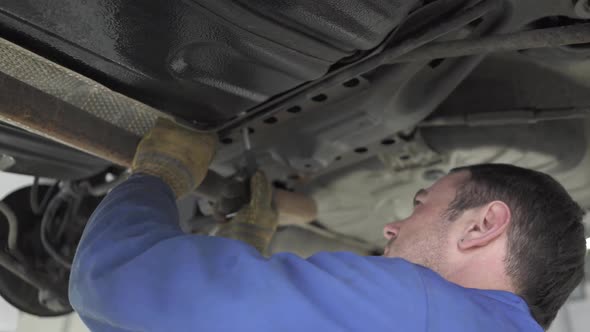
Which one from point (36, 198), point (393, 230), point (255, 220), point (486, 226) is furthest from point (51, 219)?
point (486, 226)

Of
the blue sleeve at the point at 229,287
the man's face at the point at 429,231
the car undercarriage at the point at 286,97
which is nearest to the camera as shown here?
the blue sleeve at the point at 229,287

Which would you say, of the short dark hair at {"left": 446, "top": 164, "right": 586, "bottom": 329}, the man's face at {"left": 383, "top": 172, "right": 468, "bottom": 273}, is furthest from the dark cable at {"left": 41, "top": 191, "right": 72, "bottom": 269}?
the short dark hair at {"left": 446, "top": 164, "right": 586, "bottom": 329}

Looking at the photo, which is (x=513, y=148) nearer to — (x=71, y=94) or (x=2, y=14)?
(x=71, y=94)

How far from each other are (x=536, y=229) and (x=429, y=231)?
0.15 metres

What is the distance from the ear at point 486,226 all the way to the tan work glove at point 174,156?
42 cm

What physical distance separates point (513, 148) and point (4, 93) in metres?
0.91

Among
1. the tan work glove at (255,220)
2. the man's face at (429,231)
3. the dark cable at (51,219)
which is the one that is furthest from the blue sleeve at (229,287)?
the dark cable at (51,219)

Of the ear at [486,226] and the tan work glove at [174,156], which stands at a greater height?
the ear at [486,226]

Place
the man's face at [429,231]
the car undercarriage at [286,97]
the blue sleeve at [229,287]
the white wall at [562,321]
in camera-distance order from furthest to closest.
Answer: the white wall at [562,321] < the man's face at [429,231] < the car undercarriage at [286,97] < the blue sleeve at [229,287]

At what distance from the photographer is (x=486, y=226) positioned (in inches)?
34.5

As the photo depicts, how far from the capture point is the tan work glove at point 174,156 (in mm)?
935

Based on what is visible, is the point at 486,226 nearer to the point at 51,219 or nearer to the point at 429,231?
the point at 429,231

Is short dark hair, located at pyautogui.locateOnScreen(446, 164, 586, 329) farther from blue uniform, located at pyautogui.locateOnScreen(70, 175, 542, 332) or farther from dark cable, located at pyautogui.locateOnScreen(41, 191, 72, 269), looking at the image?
dark cable, located at pyautogui.locateOnScreen(41, 191, 72, 269)

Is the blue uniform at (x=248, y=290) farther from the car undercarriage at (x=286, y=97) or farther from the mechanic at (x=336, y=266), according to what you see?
the car undercarriage at (x=286, y=97)
